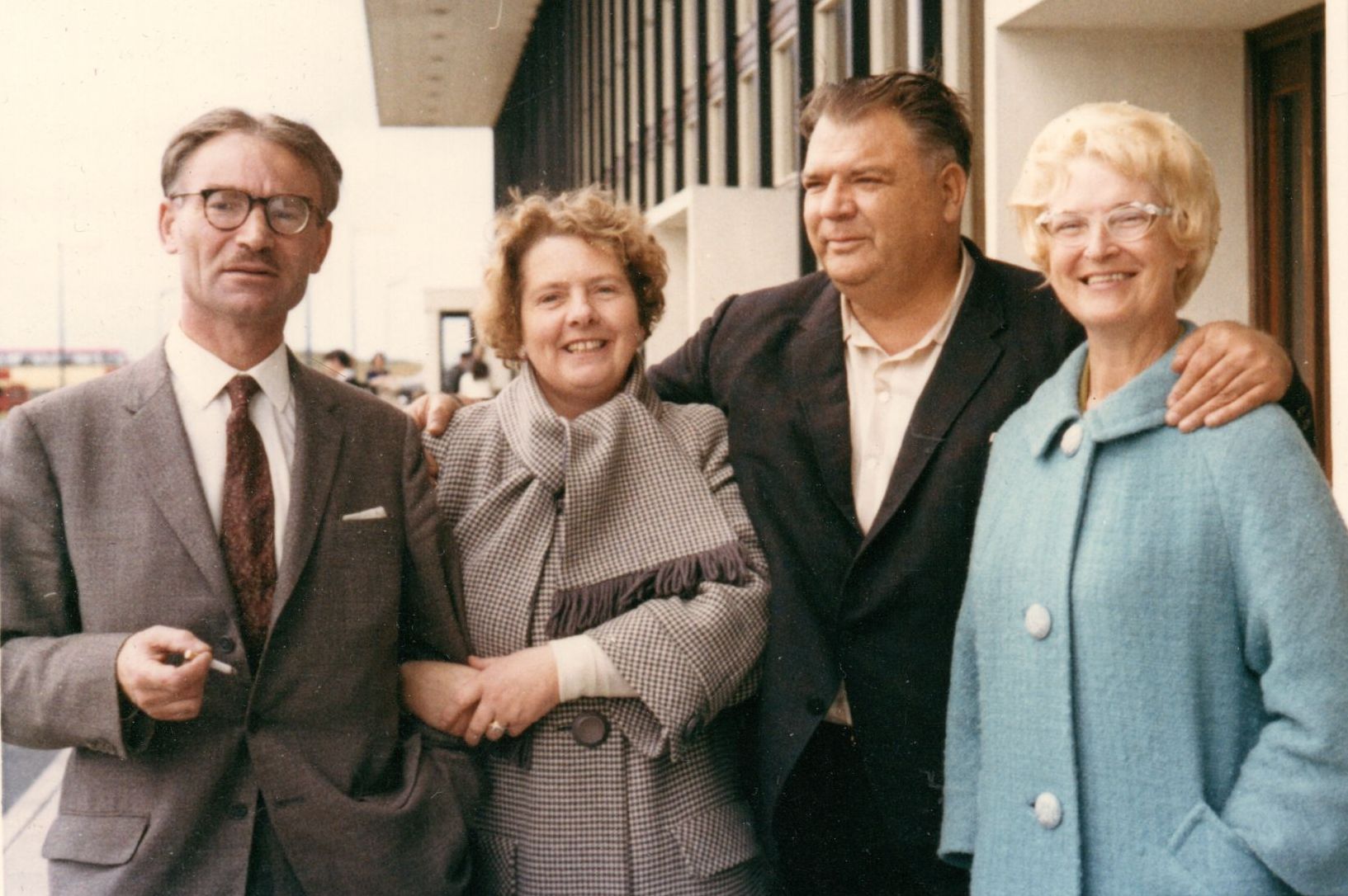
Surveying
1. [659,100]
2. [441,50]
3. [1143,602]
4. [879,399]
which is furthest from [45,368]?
[441,50]

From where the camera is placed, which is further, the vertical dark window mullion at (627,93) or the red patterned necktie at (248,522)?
the vertical dark window mullion at (627,93)

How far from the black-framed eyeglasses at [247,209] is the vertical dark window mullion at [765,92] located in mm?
8720

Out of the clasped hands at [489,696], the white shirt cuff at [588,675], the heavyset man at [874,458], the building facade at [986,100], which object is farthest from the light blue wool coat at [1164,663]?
the building facade at [986,100]

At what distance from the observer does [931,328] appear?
8.76 ft

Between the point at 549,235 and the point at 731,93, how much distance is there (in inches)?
371

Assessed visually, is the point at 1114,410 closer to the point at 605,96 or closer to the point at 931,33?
the point at 931,33

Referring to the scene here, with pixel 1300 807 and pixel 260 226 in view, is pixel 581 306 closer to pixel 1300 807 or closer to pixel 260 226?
pixel 260 226

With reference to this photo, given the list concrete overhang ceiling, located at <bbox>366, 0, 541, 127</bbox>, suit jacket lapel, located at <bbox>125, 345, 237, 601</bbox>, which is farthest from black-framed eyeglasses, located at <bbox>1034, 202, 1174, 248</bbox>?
concrete overhang ceiling, located at <bbox>366, 0, 541, 127</bbox>

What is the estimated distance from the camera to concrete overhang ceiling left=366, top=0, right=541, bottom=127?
14.3 m

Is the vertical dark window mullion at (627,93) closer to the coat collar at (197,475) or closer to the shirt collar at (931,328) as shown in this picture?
the shirt collar at (931,328)

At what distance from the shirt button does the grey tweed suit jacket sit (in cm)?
110

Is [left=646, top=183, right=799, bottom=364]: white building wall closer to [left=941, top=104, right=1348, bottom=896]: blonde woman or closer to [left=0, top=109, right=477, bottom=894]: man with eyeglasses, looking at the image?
[left=0, top=109, right=477, bottom=894]: man with eyeglasses

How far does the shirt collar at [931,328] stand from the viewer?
2.65 metres

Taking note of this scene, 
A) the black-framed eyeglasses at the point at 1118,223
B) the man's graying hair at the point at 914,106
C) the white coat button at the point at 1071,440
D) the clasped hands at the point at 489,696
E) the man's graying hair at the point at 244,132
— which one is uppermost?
the man's graying hair at the point at 914,106
